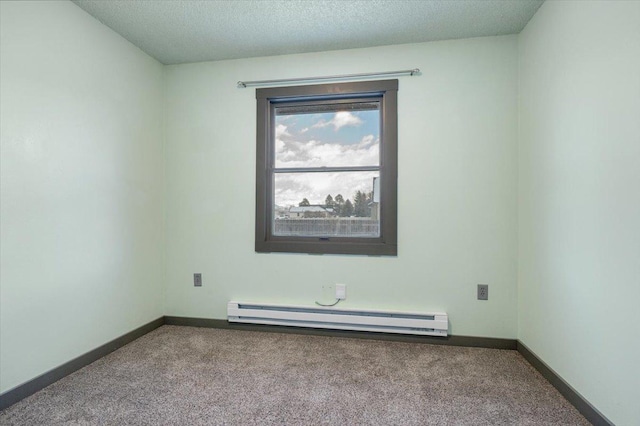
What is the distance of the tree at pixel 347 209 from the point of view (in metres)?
2.67

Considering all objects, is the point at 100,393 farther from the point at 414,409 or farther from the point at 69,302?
the point at 414,409

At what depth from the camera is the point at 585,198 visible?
5.18ft

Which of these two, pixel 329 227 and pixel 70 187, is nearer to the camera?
pixel 70 187

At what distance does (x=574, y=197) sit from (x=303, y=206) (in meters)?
1.88

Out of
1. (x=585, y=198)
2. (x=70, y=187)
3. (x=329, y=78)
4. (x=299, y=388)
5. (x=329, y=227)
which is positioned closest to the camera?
(x=585, y=198)

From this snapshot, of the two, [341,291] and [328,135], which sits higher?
[328,135]

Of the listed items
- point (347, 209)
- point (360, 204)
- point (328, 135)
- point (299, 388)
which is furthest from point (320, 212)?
point (299, 388)

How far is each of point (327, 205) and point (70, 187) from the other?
183cm

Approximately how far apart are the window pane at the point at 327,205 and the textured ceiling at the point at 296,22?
3.52 ft

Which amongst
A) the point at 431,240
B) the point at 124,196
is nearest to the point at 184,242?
the point at 124,196

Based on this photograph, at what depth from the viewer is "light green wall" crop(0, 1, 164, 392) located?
1.68 m

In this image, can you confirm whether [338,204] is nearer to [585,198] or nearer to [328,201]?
[328,201]

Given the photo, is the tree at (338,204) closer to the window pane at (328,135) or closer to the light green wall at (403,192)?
the window pane at (328,135)

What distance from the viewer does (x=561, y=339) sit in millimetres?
1779
